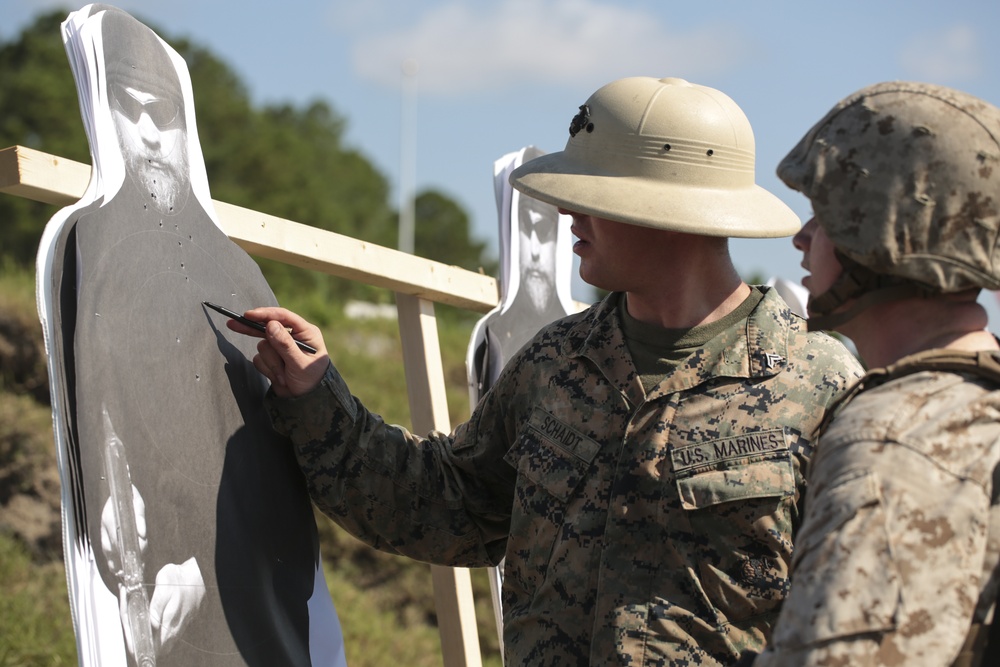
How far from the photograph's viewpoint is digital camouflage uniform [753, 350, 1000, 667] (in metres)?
1.39

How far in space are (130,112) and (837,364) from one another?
4.92 feet

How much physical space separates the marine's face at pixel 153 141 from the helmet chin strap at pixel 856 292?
1.31m

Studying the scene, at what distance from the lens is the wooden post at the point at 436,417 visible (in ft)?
10.7

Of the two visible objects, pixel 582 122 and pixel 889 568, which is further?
pixel 582 122

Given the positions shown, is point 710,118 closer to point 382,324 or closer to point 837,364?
point 837,364

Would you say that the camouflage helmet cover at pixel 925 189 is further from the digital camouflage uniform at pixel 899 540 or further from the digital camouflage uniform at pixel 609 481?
the digital camouflage uniform at pixel 609 481

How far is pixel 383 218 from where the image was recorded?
37531 millimetres

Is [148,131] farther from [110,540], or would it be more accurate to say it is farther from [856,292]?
[856,292]

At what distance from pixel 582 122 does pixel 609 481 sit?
2.59 ft

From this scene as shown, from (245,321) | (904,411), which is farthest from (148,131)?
(904,411)

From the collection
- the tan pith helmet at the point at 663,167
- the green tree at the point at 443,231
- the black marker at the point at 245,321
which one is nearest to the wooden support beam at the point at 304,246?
the black marker at the point at 245,321

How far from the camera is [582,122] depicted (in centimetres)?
257

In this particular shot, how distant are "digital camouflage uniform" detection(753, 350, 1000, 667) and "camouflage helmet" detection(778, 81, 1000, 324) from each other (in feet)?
0.67

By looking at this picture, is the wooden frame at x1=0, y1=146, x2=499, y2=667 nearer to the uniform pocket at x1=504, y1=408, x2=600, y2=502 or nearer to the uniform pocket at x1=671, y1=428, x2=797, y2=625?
the uniform pocket at x1=504, y1=408, x2=600, y2=502
